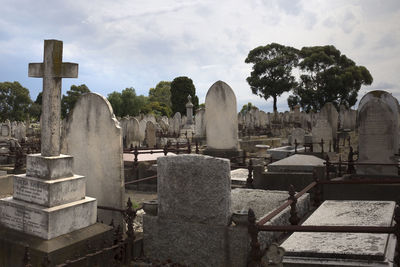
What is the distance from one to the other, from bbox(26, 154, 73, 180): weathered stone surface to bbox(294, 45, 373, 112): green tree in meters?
47.1

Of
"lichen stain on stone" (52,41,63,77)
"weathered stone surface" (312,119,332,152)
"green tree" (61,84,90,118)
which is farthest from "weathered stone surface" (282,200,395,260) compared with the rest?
"green tree" (61,84,90,118)

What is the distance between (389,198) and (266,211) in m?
3.07

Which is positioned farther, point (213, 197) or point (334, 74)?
point (334, 74)

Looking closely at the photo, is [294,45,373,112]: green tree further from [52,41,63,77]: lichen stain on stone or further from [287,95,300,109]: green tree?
[52,41,63,77]: lichen stain on stone

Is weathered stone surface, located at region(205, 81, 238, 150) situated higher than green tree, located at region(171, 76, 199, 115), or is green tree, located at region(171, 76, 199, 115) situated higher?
green tree, located at region(171, 76, 199, 115)

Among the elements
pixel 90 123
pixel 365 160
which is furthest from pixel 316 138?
pixel 90 123

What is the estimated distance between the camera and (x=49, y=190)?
4250mm

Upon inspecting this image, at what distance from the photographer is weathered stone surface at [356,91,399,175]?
28.7 ft

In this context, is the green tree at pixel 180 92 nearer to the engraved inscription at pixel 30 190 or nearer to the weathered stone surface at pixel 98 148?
the weathered stone surface at pixel 98 148

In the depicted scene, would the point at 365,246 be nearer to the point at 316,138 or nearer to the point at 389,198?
the point at 389,198

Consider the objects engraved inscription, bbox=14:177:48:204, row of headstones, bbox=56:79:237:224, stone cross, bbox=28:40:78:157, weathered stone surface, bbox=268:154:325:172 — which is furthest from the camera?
weathered stone surface, bbox=268:154:325:172

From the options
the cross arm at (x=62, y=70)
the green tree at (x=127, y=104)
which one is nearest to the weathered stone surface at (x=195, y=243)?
the cross arm at (x=62, y=70)

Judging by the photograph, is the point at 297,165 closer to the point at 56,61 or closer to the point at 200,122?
the point at 56,61

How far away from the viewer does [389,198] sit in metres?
6.86
